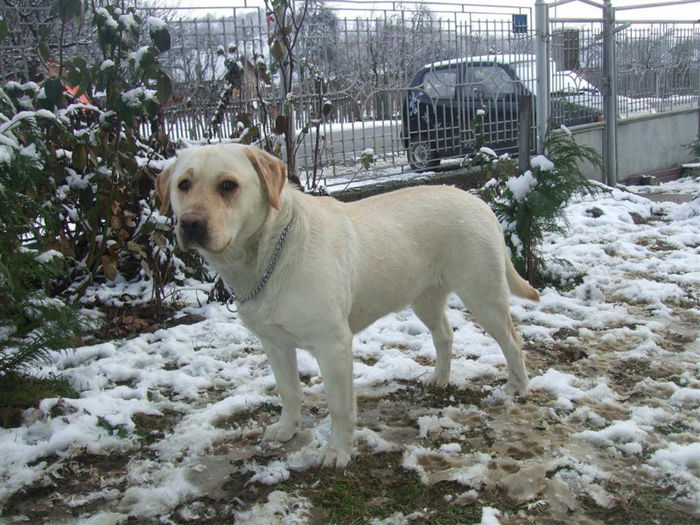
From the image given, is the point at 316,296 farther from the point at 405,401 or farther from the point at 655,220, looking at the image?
the point at 655,220

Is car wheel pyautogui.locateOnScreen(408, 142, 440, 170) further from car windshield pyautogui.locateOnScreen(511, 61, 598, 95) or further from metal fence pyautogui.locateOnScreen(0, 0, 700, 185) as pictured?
car windshield pyautogui.locateOnScreen(511, 61, 598, 95)

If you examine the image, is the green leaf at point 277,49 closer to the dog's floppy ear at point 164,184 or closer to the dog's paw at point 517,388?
the dog's floppy ear at point 164,184

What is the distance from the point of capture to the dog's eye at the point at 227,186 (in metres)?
2.79

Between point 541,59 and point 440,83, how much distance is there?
236cm

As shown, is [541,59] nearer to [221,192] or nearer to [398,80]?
[398,80]

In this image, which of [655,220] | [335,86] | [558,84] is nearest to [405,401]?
[335,86]

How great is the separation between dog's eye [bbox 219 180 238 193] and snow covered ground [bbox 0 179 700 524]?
1351mm

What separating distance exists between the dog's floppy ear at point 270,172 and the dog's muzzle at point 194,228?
40cm

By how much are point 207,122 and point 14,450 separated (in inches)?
180

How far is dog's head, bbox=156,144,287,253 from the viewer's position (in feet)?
8.73

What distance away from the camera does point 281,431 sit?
3.40 meters

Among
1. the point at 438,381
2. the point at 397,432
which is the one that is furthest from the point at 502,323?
the point at 397,432

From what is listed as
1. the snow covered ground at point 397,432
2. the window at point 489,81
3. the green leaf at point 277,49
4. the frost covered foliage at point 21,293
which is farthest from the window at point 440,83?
the frost covered foliage at point 21,293

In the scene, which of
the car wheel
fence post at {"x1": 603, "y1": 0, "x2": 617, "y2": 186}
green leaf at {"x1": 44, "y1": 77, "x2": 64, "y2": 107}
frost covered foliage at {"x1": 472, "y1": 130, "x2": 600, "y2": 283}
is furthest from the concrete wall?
green leaf at {"x1": 44, "y1": 77, "x2": 64, "y2": 107}
